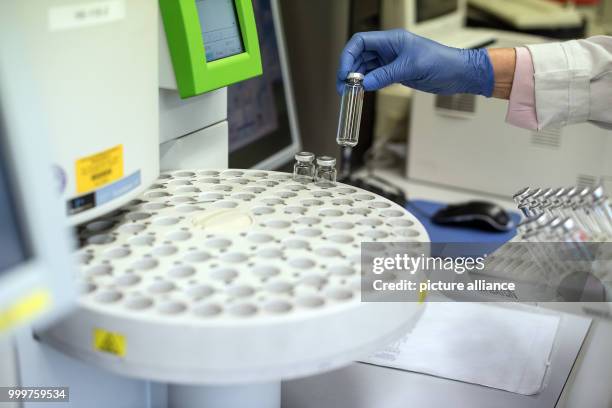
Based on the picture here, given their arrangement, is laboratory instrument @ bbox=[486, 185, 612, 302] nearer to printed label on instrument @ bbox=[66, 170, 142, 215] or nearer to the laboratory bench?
the laboratory bench

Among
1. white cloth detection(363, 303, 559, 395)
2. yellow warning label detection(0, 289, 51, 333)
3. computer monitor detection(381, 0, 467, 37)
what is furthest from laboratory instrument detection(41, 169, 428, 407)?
computer monitor detection(381, 0, 467, 37)

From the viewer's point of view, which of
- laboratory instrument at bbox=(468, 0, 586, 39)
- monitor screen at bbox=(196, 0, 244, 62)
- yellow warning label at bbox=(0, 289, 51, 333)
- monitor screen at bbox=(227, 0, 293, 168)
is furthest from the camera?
laboratory instrument at bbox=(468, 0, 586, 39)

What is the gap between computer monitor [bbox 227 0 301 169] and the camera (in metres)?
1.58

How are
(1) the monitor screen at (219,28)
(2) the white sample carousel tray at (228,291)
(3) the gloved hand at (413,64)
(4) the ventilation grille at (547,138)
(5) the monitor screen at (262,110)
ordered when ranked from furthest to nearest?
(4) the ventilation grille at (547,138), (5) the monitor screen at (262,110), (3) the gloved hand at (413,64), (1) the monitor screen at (219,28), (2) the white sample carousel tray at (228,291)

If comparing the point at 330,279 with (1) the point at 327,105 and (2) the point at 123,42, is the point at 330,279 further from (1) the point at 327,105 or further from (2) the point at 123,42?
(1) the point at 327,105

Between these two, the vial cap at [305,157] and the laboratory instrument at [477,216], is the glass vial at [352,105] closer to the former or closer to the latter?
the vial cap at [305,157]

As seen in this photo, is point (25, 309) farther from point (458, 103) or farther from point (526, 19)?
point (526, 19)

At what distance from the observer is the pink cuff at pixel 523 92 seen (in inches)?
43.5

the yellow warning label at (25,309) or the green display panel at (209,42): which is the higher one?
the green display panel at (209,42)

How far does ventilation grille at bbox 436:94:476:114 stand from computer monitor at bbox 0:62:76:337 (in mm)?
1433

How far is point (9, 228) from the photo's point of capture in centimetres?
45

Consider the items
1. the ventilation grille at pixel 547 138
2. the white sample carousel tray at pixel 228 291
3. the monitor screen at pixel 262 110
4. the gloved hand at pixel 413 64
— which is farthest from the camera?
the ventilation grille at pixel 547 138

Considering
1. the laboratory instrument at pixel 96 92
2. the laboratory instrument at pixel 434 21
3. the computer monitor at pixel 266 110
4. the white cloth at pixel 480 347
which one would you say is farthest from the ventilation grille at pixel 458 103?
the laboratory instrument at pixel 96 92

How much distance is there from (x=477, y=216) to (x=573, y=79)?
2.00ft
